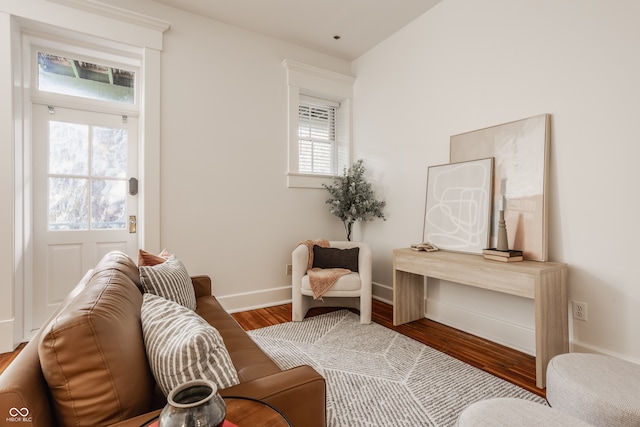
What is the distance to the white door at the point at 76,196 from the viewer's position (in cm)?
260

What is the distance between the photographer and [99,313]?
0.80 metres

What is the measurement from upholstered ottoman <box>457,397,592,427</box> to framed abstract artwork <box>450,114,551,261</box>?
4.64ft

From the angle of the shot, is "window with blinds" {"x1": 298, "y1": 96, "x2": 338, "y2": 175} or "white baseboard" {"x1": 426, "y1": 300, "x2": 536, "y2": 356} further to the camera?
"window with blinds" {"x1": 298, "y1": 96, "x2": 338, "y2": 175}

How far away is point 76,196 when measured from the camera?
107 inches

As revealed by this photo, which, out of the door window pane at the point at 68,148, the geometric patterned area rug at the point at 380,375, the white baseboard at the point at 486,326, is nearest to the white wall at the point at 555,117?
the white baseboard at the point at 486,326

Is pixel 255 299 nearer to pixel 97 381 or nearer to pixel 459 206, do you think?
pixel 459 206

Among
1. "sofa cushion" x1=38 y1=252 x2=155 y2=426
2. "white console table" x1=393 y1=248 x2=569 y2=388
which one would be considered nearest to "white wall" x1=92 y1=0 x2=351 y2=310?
"white console table" x1=393 y1=248 x2=569 y2=388

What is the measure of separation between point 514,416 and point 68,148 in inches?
137

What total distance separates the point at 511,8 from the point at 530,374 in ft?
8.69

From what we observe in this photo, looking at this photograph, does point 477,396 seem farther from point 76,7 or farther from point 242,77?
point 76,7

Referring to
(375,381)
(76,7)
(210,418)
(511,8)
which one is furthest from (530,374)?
(76,7)

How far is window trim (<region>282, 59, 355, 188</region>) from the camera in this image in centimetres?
358

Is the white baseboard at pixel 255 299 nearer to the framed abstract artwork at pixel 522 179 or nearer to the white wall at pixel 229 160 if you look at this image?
the white wall at pixel 229 160

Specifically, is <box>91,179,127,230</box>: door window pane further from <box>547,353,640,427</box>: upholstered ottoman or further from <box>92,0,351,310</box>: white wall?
<box>547,353,640,427</box>: upholstered ottoman
